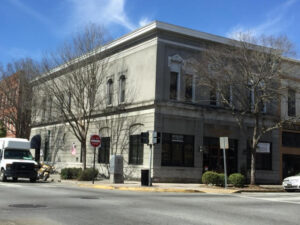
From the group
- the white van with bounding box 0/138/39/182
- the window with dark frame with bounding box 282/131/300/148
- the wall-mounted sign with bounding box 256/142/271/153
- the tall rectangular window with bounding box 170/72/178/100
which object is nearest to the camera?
the white van with bounding box 0/138/39/182

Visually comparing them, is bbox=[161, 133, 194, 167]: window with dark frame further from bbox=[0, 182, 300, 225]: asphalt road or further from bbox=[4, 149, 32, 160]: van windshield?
bbox=[0, 182, 300, 225]: asphalt road

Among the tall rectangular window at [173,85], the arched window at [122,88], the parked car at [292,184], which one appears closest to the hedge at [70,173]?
the arched window at [122,88]

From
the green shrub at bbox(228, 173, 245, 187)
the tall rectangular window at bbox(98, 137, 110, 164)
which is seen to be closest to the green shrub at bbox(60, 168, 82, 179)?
the tall rectangular window at bbox(98, 137, 110, 164)

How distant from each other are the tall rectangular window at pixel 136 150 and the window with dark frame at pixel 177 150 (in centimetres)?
182

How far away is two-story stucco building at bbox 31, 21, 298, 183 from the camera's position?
28.0m

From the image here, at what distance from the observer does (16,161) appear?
2339 cm

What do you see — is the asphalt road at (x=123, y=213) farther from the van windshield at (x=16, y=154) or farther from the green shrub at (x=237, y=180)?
the van windshield at (x=16, y=154)

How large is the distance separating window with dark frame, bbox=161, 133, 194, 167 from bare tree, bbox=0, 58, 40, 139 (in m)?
15.3

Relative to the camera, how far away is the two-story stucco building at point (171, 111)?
28.0 metres

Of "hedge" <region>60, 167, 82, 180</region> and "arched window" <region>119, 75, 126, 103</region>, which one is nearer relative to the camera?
"hedge" <region>60, 167, 82, 180</region>

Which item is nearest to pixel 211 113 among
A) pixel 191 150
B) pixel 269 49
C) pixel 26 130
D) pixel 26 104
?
pixel 191 150

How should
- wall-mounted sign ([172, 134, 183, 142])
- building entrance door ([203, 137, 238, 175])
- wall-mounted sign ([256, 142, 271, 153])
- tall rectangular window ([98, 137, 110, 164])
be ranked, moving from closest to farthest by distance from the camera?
1. wall-mounted sign ([172, 134, 183, 142])
2. building entrance door ([203, 137, 238, 175])
3. wall-mounted sign ([256, 142, 271, 153])
4. tall rectangular window ([98, 137, 110, 164])

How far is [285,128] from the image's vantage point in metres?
34.0

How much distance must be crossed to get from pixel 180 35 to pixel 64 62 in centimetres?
902
